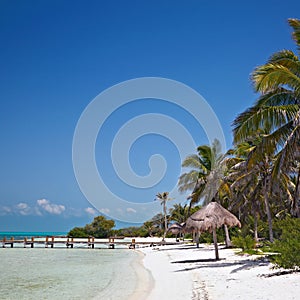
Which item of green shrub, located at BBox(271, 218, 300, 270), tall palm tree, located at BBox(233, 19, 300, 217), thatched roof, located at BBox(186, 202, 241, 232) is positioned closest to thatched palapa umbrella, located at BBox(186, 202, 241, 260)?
thatched roof, located at BBox(186, 202, 241, 232)


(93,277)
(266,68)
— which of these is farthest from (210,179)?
(266,68)

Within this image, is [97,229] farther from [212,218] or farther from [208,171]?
[212,218]

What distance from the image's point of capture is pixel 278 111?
11.5 m

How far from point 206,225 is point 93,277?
16.4ft

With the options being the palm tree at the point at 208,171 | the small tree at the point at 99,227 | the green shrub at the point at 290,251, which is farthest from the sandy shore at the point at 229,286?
the small tree at the point at 99,227

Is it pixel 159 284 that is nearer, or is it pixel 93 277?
pixel 159 284

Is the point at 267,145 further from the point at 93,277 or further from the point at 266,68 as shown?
the point at 93,277

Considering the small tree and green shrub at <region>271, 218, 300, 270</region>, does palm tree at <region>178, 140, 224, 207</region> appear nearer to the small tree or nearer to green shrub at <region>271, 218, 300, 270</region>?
green shrub at <region>271, 218, 300, 270</region>

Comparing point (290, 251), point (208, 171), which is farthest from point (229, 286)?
point (208, 171)

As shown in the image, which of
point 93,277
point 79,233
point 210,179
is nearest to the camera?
point 93,277

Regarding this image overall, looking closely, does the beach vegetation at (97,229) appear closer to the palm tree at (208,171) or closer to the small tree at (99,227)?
the small tree at (99,227)

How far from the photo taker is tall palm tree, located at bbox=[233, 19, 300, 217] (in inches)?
428

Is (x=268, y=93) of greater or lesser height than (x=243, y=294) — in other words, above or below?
above

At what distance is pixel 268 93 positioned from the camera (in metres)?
12.0
